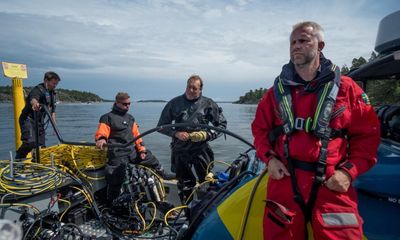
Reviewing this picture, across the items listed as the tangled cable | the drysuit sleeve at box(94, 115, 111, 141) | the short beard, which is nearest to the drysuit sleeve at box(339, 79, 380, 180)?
the short beard

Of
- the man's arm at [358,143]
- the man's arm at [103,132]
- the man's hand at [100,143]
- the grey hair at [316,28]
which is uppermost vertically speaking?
the grey hair at [316,28]

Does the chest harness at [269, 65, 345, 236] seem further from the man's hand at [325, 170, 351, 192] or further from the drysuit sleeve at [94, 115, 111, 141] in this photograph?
the drysuit sleeve at [94, 115, 111, 141]

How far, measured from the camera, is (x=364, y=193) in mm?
1628

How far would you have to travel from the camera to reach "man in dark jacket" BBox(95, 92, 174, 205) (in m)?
4.18

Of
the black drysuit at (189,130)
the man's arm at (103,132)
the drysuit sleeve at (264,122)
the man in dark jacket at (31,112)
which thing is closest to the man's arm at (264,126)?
the drysuit sleeve at (264,122)

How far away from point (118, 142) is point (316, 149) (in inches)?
134

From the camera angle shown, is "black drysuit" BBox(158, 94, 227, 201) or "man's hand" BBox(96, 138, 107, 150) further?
"black drysuit" BBox(158, 94, 227, 201)

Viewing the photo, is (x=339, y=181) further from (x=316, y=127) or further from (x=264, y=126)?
(x=264, y=126)

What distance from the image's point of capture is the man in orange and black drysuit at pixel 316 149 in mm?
1509

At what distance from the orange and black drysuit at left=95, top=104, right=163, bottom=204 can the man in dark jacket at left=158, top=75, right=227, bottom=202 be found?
2.00 ft

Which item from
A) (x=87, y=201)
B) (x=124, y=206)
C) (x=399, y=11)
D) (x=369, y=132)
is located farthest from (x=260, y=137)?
(x=87, y=201)

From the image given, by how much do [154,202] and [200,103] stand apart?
4.62 ft

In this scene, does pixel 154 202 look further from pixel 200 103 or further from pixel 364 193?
pixel 364 193

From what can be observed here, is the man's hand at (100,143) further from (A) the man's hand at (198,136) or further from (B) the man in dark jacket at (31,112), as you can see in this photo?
(B) the man in dark jacket at (31,112)
